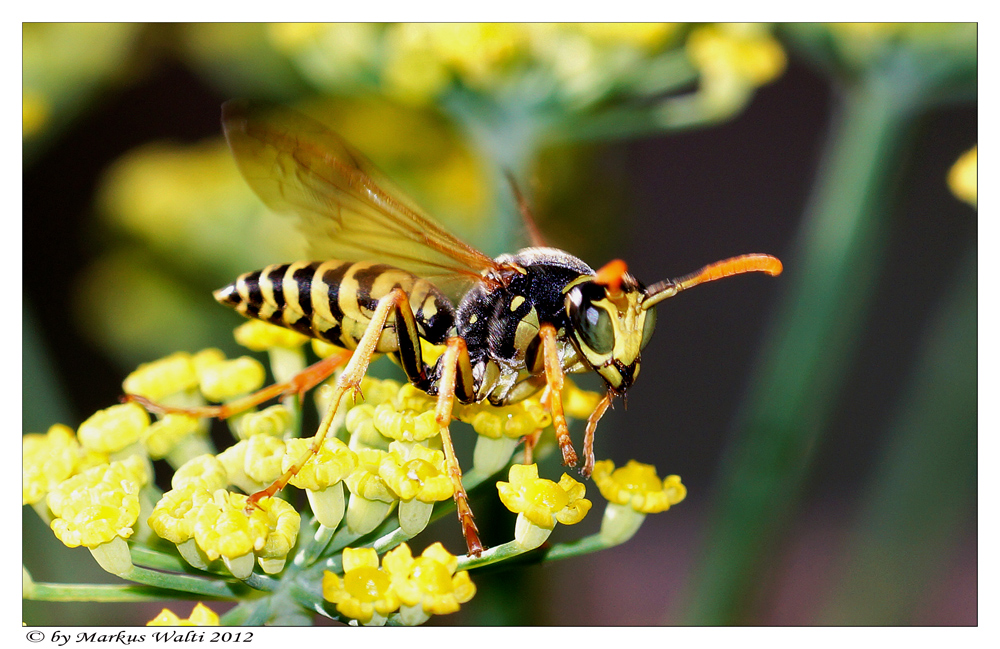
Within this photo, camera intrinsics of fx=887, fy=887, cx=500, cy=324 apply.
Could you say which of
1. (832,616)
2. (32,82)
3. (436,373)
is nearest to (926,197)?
(832,616)

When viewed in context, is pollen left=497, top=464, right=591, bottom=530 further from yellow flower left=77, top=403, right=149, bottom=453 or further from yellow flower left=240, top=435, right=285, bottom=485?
yellow flower left=77, top=403, right=149, bottom=453

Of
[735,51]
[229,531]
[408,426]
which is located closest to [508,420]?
[408,426]

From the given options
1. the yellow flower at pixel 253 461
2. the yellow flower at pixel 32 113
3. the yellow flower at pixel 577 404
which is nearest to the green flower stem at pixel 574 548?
the yellow flower at pixel 577 404

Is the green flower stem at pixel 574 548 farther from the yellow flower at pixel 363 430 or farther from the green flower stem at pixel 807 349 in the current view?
the green flower stem at pixel 807 349

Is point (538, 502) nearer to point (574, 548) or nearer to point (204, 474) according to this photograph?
point (574, 548)

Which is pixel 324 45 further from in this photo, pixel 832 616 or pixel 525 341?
pixel 832 616

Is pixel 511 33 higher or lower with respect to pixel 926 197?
higher

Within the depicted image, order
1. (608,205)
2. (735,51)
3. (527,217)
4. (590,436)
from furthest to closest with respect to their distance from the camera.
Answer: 1. (608,205)
2. (735,51)
3. (527,217)
4. (590,436)
